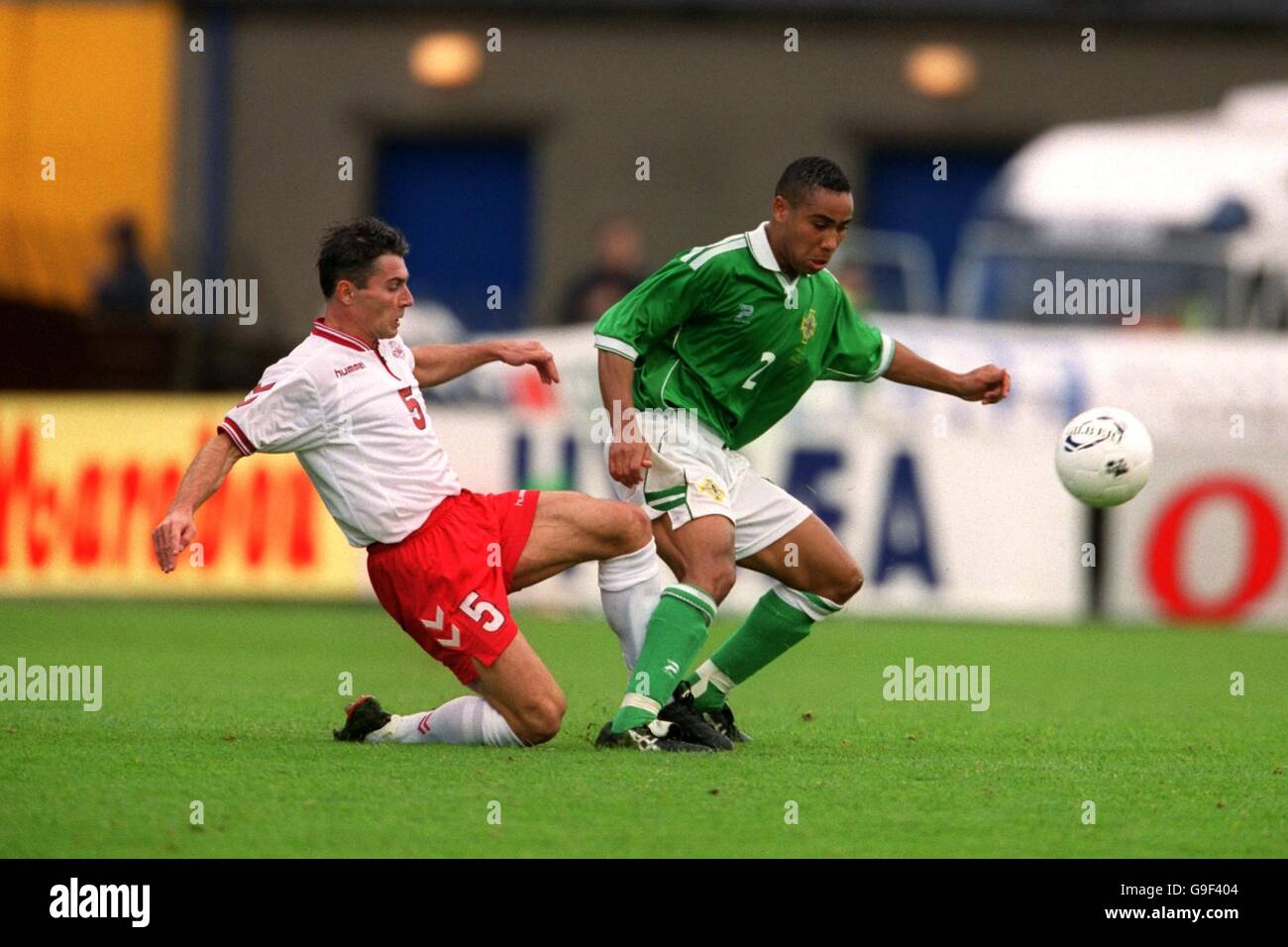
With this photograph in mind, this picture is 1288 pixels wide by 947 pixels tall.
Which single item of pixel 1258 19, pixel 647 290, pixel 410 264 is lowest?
pixel 647 290

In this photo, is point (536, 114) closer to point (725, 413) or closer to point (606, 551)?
point (725, 413)

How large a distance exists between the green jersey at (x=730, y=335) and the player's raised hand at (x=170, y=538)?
5.24 ft

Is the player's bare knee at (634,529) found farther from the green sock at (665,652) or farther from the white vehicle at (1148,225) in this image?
the white vehicle at (1148,225)

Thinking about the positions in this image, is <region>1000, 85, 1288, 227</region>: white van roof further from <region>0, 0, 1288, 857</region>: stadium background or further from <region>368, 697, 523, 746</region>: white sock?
<region>368, 697, 523, 746</region>: white sock

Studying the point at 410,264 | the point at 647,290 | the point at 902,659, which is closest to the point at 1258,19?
the point at 410,264

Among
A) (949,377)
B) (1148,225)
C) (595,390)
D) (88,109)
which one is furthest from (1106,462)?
(88,109)

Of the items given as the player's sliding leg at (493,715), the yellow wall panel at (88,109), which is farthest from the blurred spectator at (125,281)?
the player's sliding leg at (493,715)

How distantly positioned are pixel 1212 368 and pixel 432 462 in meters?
9.24

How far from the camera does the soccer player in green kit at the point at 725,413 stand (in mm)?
7383

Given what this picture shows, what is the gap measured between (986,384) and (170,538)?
3.11m

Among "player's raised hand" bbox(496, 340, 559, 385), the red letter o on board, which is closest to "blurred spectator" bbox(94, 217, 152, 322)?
the red letter o on board
